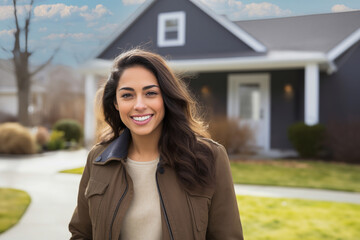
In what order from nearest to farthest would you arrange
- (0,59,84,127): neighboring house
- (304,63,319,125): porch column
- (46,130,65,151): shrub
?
1. (304,63,319,125): porch column
2. (46,130,65,151): shrub
3. (0,59,84,127): neighboring house

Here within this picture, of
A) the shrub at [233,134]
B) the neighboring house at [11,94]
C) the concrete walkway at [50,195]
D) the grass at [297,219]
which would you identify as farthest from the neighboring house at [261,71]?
the neighboring house at [11,94]

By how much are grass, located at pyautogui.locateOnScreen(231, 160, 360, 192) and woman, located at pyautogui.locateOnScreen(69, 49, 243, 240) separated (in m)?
4.15

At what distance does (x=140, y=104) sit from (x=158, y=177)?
333 mm

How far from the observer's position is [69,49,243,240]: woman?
1638 millimetres

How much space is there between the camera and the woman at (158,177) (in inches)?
64.5

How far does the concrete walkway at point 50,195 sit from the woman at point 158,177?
183 cm

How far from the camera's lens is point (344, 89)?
32.8 feet

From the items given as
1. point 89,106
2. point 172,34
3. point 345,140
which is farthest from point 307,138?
point 89,106

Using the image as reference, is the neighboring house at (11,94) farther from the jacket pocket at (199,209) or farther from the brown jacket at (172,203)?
the jacket pocket at (199,209)

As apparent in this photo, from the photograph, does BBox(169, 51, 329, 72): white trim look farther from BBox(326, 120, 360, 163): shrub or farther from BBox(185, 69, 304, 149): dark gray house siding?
BBox(326, 120, 360, 163): shrub

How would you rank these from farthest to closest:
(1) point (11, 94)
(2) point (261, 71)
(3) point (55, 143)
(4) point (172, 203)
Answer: (1) point (11, 94), (3) point (55, 143), (2) point (261, 71), (4) point (172, 203)

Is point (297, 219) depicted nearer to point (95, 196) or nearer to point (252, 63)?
point (95, 196)

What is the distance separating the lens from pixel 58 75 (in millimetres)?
28078

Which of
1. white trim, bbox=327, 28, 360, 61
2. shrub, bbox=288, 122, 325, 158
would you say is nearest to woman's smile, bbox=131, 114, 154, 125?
shrub, bbox=288, 122, 325, 158
